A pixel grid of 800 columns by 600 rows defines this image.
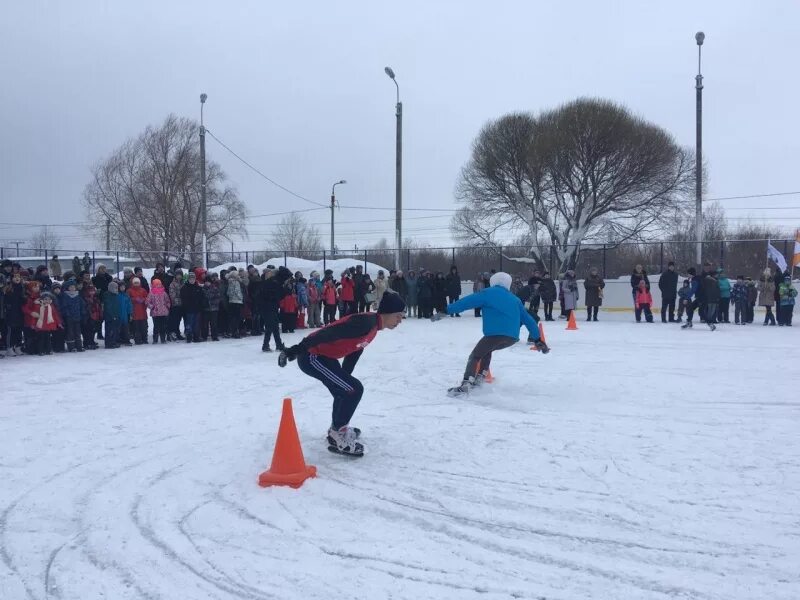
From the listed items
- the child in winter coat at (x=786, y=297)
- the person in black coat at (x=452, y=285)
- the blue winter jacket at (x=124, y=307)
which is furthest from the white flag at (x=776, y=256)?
the blue winter jacket at (x=124, y=307)

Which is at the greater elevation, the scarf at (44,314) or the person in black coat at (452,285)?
the person in black coat at (452,285)

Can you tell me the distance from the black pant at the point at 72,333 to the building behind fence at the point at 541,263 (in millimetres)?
10325

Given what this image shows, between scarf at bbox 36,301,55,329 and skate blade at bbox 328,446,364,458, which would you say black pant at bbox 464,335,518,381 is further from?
scarf at bbox 36,301,55,329

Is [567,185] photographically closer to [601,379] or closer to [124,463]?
[601,379]

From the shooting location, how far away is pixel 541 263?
1451 inches

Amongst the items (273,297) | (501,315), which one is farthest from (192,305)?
(501,315)

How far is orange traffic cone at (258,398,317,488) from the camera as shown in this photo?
5754 mm

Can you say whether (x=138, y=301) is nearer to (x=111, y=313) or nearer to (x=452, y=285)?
(x=111, y=313)

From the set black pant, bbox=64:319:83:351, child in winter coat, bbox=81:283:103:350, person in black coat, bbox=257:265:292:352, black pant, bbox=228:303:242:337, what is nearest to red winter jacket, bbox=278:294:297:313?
black pant, bbox=228:303:242:337

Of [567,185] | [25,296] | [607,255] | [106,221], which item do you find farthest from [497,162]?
[25,296]

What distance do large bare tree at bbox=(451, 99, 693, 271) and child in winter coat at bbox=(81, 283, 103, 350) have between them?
24680 millimetres

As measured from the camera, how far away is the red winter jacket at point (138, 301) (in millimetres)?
15719

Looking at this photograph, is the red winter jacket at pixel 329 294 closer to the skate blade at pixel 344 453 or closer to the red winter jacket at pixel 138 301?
the red winter jacket at pixel 138 301

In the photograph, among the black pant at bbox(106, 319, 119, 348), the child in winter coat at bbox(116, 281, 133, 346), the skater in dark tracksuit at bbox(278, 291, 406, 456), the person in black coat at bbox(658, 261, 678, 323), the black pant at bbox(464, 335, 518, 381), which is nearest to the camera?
the skater in dark tracksuit at bbox(278, 291, 406, 456)
